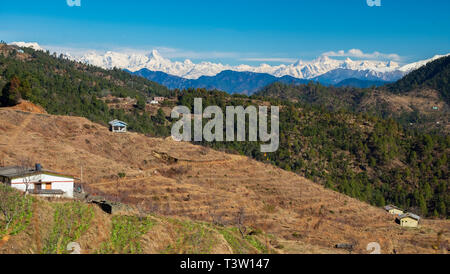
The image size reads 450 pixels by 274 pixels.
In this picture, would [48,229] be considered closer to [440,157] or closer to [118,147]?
[118,147]

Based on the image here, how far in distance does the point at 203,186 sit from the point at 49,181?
23.9 m

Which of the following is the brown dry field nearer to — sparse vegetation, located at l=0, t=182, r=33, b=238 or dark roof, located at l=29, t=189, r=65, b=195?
dark roof, located at l=29, t=189, r=65, b=195

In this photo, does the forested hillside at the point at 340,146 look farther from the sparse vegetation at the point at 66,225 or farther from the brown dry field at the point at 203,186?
the sparse vegetation at the point at 66,225

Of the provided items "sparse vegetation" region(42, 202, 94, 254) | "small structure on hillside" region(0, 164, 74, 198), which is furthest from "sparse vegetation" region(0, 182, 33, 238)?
"small structure on hillside" region(0, 164, 74, 198)

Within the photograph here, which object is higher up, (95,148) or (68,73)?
(68,73)

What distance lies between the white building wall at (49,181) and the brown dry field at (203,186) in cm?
611

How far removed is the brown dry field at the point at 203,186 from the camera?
39.9 metres

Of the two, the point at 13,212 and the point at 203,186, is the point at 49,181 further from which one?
the point at 203,186

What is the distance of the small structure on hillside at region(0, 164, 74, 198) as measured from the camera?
2954cm

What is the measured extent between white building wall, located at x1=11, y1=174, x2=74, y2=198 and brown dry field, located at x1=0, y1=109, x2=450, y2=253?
6109 mm

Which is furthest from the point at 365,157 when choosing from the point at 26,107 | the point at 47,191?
the point at 47,191

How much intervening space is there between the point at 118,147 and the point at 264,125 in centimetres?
5120

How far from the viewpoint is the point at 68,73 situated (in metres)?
138
